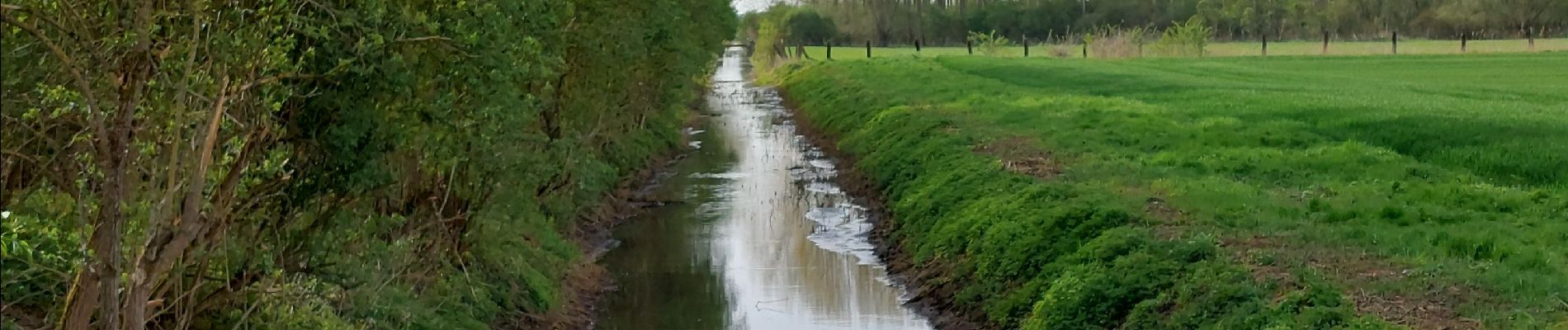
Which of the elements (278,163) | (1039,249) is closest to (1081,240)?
(1039,249)

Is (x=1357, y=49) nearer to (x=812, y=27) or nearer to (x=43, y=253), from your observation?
(x=812, y=27)

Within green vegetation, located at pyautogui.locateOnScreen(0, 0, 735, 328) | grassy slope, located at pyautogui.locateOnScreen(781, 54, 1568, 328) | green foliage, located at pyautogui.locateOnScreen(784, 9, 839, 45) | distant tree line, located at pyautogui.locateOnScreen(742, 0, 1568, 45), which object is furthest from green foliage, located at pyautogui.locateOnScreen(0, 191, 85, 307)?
green foliage, located at pyautogui.locateOnScreen(784, 9, 839, 45)

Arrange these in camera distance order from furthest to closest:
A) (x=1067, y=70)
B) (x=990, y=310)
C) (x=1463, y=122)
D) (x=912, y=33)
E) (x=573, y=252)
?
(x=912, y=33) < (x=1067, y=70) < (x=1463, y=122) < (x=573, y=252) < (x=990, y=310)

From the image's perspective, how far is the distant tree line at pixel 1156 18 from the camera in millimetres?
75062

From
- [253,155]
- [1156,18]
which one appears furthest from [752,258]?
[1156,18]

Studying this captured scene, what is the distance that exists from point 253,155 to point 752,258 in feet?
36.1

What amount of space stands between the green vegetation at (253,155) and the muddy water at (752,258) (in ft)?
10.6

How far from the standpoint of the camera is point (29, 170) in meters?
8.06

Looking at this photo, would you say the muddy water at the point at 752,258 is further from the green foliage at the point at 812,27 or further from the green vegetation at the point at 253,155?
the green foliage at the point at 812,27

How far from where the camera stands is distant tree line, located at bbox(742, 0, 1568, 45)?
75.1 metres

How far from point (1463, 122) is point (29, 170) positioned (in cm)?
1787

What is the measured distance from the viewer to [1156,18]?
93375 millimetres

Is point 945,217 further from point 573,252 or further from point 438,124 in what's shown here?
point 438,124

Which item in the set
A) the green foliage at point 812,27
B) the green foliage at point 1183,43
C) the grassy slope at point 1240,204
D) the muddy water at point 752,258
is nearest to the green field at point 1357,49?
the green foliage at point 1183,43
